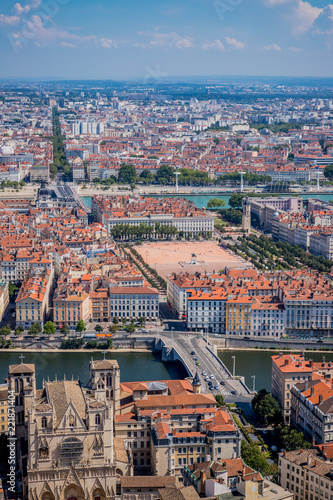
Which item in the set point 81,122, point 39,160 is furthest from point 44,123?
point 39,160

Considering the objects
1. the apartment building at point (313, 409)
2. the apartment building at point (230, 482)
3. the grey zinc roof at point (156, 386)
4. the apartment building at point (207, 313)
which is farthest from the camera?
the apartment building at point (207, 313)

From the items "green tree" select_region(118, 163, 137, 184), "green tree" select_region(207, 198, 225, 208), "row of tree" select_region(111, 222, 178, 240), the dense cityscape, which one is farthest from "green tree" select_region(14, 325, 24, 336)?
"green tree" select_region(118, 163, 137, 184)

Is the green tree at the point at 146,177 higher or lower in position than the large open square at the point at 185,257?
higher

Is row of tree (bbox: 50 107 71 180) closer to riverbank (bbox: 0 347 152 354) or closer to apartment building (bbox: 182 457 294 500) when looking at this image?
riverbank (bbox: 0 347 152 354)

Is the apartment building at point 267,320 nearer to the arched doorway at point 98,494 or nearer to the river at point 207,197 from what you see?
the arched doorway at point 98,494

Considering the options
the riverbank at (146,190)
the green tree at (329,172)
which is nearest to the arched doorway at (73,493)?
the riverbank at (146,190)

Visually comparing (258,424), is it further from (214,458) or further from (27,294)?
(27,294)
